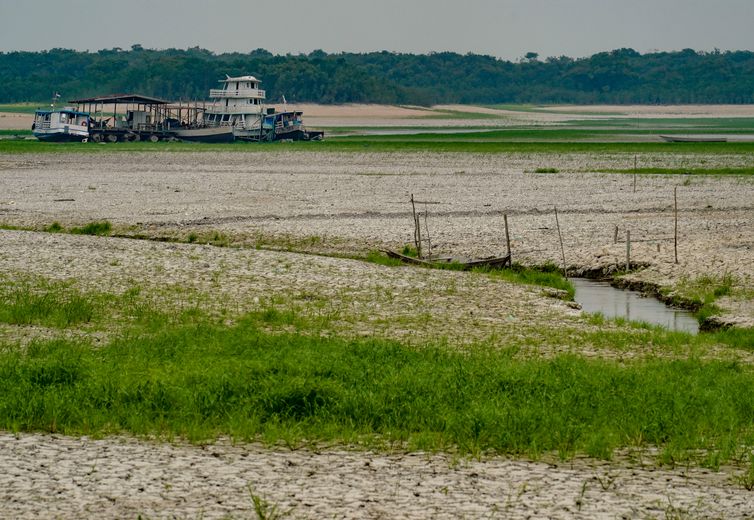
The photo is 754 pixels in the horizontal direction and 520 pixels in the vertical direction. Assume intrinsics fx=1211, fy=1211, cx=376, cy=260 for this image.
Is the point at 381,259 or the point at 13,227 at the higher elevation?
the point at 381,259

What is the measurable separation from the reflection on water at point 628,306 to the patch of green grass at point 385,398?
4.71 m

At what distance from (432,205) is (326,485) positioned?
30114 millimetres

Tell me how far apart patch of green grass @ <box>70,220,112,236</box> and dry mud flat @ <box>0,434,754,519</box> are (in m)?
21.4

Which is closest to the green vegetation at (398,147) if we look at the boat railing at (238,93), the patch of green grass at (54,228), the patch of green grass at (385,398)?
the boat railing at (238,93)

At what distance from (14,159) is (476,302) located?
51.4 metres

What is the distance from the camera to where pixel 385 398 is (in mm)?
14023

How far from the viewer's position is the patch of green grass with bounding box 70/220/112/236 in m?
33.4

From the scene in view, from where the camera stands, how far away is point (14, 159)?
6781 cm

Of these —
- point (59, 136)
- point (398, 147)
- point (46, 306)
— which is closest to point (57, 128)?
point (59, 136)

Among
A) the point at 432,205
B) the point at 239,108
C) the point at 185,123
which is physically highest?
the point at 239,108

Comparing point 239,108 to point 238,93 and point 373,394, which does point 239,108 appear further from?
point 373,394

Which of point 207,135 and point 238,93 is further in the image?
point 238,93

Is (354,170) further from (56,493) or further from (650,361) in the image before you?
(56,493)

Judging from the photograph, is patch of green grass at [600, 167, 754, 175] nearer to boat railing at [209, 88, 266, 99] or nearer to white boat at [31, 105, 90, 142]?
white boat at [31, 105, 90, 142]
